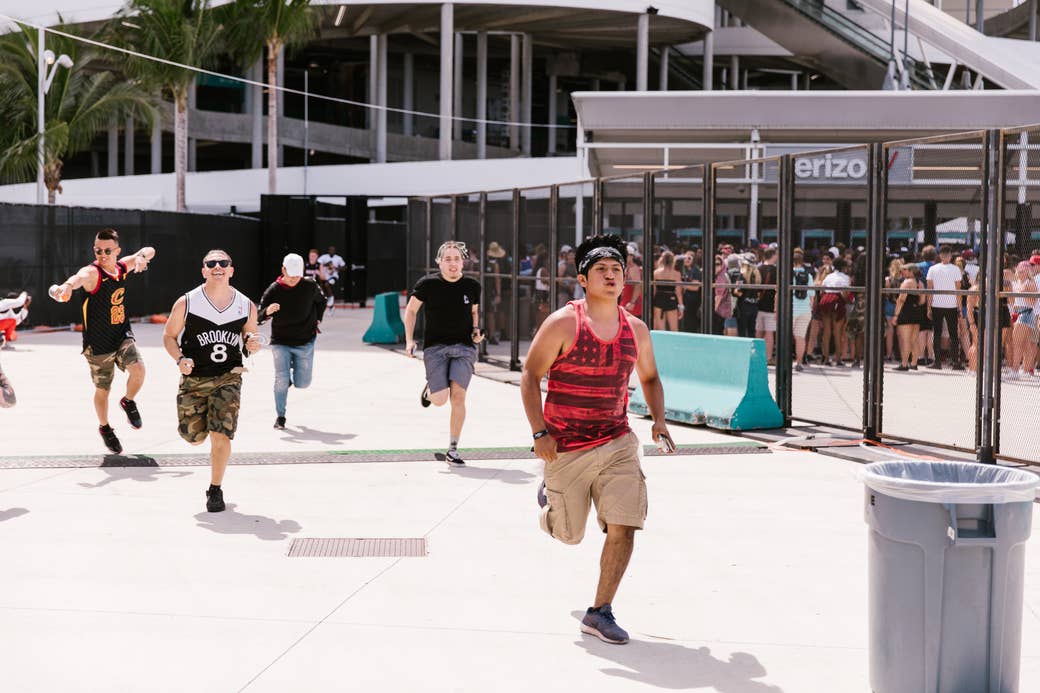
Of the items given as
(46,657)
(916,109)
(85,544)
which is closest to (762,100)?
(916,109)

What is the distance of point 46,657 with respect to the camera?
5496 mm

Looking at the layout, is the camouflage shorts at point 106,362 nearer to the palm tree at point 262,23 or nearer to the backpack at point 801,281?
the backpack at point 801,281

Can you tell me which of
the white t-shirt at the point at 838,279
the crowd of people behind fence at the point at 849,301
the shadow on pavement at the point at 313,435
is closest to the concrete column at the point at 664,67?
the crowd of people behind fence at the point at 849,301

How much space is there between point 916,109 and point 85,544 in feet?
80.4

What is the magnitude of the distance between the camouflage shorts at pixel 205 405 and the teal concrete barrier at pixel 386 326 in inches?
638

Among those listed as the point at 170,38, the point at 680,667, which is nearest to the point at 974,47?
the point at 170,38

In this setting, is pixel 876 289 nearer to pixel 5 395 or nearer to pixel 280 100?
pixel 5 395

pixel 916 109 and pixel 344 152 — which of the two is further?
pixel 344 152

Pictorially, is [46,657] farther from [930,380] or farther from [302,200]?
[302,200]

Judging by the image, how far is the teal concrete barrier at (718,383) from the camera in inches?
513

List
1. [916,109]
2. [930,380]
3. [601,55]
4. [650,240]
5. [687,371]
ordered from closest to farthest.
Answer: [930,380]
[687,371]
[650,240]
[916,109]
[601,55]

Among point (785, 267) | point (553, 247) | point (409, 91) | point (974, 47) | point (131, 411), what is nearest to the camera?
point (131, 411)

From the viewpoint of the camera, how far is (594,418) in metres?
6.04

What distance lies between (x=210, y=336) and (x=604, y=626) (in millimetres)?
4046
